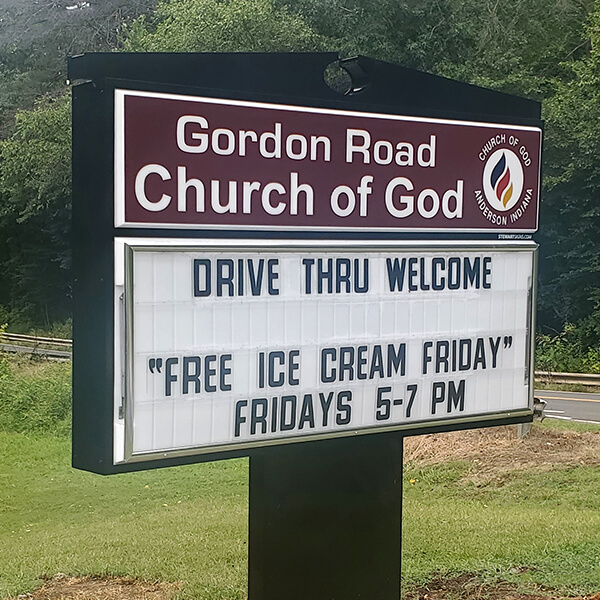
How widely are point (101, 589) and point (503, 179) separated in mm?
3978

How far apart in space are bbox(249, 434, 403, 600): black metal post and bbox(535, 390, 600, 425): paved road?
11753 mm

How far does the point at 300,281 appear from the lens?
164 inches

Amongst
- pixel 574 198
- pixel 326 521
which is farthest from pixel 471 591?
pixel 574 198

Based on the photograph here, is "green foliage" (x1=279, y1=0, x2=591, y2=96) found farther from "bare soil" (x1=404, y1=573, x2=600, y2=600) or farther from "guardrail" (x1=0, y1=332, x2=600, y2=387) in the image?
"bare soil" (x1=404, y1=573, x2=600, y2=600)

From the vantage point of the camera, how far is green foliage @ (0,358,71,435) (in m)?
17.4

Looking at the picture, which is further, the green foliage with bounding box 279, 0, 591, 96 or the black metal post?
the green foliage with bounding box 279, 0, 591, 96

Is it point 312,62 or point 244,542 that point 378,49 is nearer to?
point 244,542

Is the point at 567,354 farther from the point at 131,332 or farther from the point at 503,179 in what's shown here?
the point at 131,332

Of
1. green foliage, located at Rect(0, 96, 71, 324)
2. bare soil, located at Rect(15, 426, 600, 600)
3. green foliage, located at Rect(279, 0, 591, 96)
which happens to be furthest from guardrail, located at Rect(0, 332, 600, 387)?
bare soil, located at Rect(15, 426, 600, 600)

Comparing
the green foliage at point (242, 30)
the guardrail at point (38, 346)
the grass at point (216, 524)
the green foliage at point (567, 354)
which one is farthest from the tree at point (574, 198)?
the guardrail at point (38, 346)

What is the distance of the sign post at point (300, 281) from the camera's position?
12.0 feet

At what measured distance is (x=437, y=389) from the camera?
4629mm

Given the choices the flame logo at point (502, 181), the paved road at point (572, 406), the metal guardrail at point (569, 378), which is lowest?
the metal guardrail at point (569, 378)

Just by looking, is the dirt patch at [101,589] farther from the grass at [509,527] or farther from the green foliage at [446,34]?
the green foliage at [446,34]
